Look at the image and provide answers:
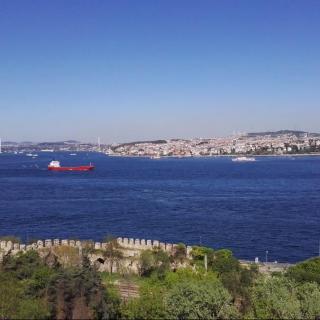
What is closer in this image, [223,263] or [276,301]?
[276,301]

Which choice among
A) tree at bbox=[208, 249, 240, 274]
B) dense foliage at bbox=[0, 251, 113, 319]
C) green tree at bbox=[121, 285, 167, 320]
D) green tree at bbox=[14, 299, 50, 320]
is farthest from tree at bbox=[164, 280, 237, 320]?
tree at bbox=[208, 249, 240, 274]

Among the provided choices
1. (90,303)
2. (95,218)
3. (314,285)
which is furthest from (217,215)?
(90,303)

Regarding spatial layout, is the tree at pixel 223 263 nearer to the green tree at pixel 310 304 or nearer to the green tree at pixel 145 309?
the green tree at pixel 310 304

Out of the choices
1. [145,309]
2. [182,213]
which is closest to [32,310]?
[145,309]

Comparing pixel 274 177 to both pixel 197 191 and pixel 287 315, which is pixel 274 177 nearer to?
pixel 197 191

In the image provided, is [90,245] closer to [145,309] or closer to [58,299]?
[145,309]

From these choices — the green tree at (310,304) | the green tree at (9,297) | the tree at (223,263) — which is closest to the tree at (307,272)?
the tree at (223,263)

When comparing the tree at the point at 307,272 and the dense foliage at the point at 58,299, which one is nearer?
the dense foliage at the point at 58,299
